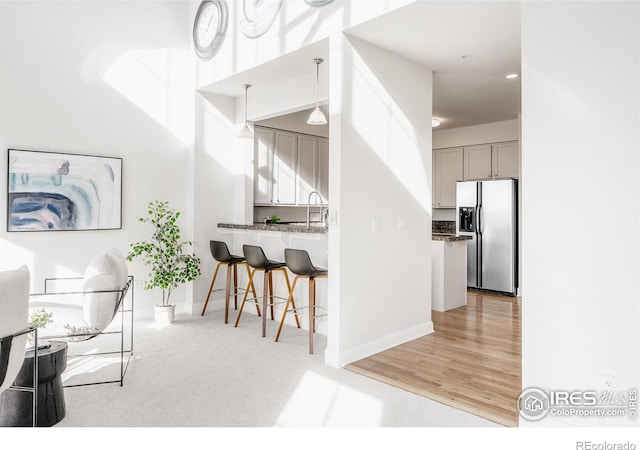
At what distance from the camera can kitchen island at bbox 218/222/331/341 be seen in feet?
13.4

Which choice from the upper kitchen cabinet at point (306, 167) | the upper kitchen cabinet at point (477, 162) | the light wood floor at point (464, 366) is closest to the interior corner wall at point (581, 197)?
the light wood floor at point (464, 366)

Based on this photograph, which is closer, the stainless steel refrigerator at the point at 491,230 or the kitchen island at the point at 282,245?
the kitchen island at the point at 282,245

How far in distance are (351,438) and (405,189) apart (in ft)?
7.47

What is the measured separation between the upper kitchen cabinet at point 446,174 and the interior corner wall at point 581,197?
195 inches

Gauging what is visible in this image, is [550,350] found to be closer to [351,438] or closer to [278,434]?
[351,438]

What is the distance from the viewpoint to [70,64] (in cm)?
410

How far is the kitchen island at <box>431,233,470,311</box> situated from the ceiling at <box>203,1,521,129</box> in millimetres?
1785

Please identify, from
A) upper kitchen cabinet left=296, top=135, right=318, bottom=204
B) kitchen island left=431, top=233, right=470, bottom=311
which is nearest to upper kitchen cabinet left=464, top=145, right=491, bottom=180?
kitchen island left=431, top=233, right=470, bottom=311

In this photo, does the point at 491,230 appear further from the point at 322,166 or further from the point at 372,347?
the point at 372,347

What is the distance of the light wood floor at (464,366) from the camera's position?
264cm

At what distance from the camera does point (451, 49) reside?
11.7 ft

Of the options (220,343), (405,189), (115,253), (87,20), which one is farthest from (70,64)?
(405,189)

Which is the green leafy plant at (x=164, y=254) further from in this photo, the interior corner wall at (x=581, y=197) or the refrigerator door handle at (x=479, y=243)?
the refrigerator door handle at (x=479, y=243)

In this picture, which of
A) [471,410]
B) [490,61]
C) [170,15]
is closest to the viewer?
[471,410]
